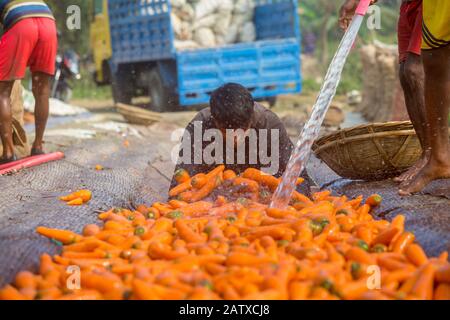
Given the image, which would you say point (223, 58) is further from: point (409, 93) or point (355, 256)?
point (355, 256)

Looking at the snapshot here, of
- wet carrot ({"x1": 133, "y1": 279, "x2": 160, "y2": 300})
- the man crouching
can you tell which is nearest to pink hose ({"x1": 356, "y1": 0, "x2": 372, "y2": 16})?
the man crouching

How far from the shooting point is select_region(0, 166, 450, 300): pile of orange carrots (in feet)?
8.05

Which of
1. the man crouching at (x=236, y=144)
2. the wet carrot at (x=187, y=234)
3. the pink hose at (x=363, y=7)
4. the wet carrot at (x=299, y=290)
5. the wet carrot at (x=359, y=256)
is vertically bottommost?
the wet carrot at (x=299, y=290)

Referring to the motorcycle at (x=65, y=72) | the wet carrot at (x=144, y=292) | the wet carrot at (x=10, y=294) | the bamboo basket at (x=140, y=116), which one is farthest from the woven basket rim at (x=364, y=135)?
the motorcycle at (x=65, y=72)

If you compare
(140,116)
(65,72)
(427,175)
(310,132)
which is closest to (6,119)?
(310,132)

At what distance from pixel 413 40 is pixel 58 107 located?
7.12m

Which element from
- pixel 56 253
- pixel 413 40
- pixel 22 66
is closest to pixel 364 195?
pixel 413 40

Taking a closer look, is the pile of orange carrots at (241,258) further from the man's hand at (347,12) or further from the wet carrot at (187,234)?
the man's hand at (347,12)

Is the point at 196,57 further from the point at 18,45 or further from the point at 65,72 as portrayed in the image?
the point at 18,45

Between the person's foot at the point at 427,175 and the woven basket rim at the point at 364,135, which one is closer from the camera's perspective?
the person's foot at the point at 427,175

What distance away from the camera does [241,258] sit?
2660 mm

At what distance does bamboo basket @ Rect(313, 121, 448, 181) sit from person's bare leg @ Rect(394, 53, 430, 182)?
18 cm

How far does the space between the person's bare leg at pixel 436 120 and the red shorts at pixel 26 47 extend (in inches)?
118

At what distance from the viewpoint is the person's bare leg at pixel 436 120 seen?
11.7 ft
